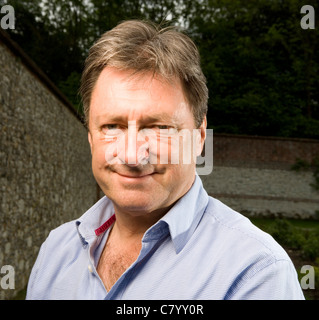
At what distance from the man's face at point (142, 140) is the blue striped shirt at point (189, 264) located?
0.32 feet

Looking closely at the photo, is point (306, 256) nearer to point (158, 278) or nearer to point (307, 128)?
point (158, 278)

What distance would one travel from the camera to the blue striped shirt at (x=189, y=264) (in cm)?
112

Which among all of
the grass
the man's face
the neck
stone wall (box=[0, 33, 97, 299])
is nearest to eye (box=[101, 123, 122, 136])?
the man's face

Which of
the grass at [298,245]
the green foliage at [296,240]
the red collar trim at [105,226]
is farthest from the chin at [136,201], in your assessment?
the green foliage at [296,240]

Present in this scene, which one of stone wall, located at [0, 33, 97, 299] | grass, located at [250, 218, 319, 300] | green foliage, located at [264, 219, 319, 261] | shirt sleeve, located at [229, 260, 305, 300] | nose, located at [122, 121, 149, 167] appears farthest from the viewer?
green foliage, located at [264, 219, 319, 261]

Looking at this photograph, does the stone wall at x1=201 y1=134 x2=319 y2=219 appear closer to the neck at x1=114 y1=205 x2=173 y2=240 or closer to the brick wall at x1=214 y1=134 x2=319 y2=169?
the brick wall at x1=214 y1=134 x2=319 y2=169

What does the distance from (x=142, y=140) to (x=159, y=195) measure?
0.19m

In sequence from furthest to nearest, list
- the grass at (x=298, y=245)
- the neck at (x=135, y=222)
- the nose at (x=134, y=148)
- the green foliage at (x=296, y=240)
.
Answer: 1. the green foliage at (x=296, y=240)
2. the grass at (x=298, y=245)
3. the neck at (x=135, y=222)
4. the nose at (x=134, y=148)

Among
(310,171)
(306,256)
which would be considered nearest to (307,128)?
(310,171)

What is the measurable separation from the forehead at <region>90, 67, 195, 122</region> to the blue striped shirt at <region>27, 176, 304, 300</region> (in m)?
0.33

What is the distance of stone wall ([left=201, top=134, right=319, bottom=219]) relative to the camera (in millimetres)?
15172

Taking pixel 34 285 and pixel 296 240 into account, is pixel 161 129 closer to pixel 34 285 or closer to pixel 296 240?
pixel 34 285

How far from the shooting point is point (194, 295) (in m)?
1.15

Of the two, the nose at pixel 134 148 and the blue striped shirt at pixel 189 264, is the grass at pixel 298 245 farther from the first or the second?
the nose at pixel 134 148
